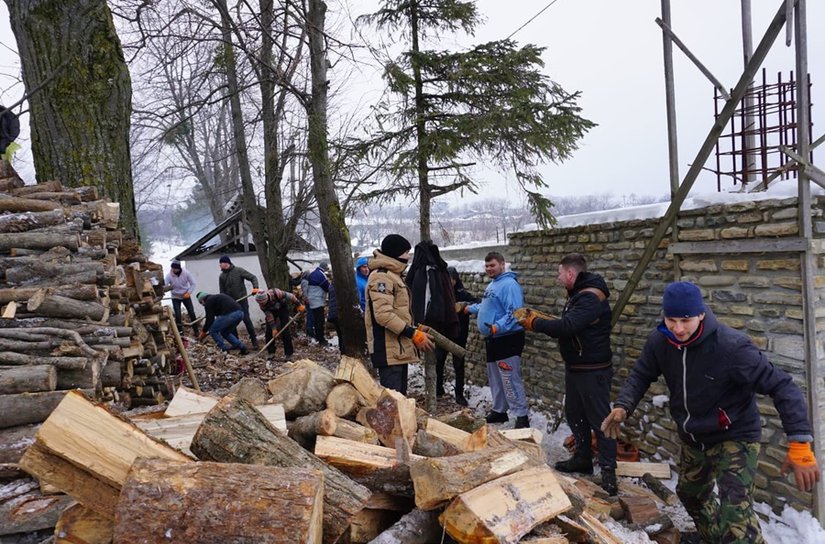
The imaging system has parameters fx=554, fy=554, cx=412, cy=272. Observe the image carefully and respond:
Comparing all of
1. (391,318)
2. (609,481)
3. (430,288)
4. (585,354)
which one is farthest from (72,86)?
(609,481)

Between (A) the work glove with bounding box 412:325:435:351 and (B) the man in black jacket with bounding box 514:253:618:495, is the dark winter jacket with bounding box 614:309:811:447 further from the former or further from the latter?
(A) the work glove with bounding box 412:325:435:351

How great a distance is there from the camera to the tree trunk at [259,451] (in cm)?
246

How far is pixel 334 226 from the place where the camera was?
29.9 feet

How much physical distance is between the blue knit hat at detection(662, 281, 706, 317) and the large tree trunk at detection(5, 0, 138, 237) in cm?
580

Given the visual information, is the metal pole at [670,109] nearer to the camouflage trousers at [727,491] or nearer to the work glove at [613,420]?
the work glove at [613,420]

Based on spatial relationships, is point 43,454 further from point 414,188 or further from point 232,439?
point 414,188

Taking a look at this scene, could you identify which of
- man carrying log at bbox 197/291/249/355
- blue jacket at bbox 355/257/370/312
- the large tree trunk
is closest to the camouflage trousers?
the large tree trunk

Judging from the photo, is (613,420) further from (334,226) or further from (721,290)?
(334,226)

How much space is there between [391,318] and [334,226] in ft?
14.2

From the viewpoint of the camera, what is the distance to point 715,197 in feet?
15.6

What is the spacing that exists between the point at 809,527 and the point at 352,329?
21.6 ft

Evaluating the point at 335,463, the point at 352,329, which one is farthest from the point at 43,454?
the point at 352,329

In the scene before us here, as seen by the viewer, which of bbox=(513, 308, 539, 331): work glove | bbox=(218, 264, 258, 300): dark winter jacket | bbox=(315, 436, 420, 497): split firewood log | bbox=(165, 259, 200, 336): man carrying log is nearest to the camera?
bbox=(315, 436, 420, 497): split firewood log

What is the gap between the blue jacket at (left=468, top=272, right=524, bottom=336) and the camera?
617cm
